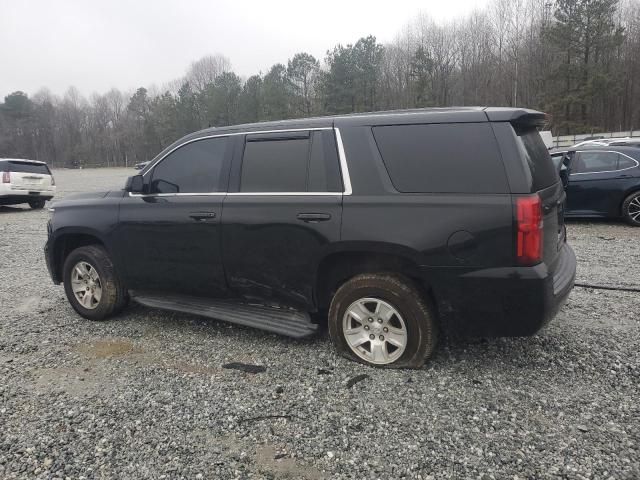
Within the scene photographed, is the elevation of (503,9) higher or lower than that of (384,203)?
higher

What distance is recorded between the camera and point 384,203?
3.30 meters

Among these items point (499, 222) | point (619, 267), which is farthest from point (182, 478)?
point (619, 267)

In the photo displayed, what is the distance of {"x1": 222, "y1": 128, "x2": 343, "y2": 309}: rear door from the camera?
139 inches

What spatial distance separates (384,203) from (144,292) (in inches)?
Answer: 103

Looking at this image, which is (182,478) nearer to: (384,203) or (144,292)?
(384,203)

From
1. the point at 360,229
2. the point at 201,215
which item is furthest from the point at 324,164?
the point at 201,215

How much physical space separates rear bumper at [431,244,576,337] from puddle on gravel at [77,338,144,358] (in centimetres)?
262

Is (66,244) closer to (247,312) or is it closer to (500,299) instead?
(247,312)

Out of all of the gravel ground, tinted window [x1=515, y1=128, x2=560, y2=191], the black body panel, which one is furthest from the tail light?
the black body panel

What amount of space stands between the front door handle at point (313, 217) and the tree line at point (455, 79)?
1799 inches

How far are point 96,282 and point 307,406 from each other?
2822mm

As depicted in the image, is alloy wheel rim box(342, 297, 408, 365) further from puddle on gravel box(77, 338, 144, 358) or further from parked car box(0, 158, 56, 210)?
parked car box(0, 158, 56, 210)

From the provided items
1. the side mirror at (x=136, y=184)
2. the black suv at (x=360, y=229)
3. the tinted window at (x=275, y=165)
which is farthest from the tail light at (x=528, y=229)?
the side mirror at (x=136, y=184)

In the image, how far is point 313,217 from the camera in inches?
138
